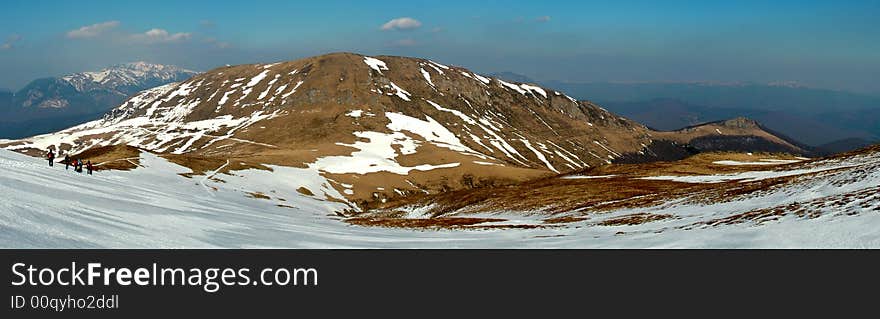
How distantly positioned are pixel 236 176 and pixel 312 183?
18.9m

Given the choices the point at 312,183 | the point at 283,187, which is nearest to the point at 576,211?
the point at 283,187

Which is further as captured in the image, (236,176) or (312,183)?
(312,183)
